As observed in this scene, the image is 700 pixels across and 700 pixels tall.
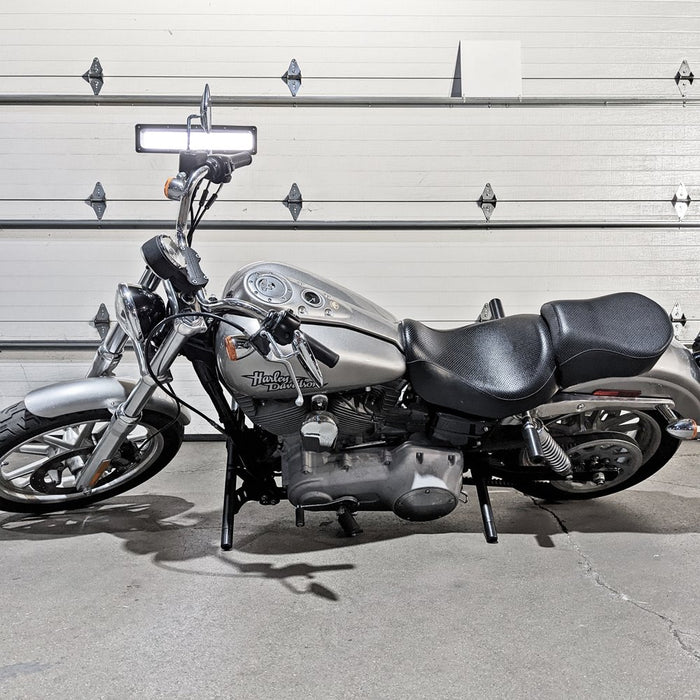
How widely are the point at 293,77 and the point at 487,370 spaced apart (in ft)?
8.30

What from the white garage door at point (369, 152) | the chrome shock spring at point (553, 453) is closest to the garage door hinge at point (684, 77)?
the white garage door at point (369, 152)

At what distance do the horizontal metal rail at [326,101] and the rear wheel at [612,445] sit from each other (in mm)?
2186

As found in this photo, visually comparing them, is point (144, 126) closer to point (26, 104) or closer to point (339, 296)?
point (26, 104)

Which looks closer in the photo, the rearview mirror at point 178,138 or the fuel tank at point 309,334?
the fuel tank at point 309,334

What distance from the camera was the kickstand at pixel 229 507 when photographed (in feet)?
7.95

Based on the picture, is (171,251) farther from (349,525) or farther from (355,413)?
(349,525)

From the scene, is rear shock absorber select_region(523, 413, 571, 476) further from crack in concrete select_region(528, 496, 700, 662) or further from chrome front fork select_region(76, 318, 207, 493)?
chrome front fork select_region(76, 318, 207, 493)

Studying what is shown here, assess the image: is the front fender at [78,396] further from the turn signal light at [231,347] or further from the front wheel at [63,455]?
the turn signal light at [231,347]

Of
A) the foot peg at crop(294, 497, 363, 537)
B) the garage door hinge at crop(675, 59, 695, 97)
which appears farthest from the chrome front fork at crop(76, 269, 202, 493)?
the garage door hinge at crop(675, 59, 695, 97)

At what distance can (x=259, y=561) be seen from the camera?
2.47m

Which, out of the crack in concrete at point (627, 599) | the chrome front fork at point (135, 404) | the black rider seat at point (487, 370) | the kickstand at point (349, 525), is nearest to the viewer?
the crack in concrete at point (627, 599)

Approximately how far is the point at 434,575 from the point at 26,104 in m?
3.53

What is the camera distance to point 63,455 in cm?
265

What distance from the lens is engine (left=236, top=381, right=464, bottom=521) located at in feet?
7.73
